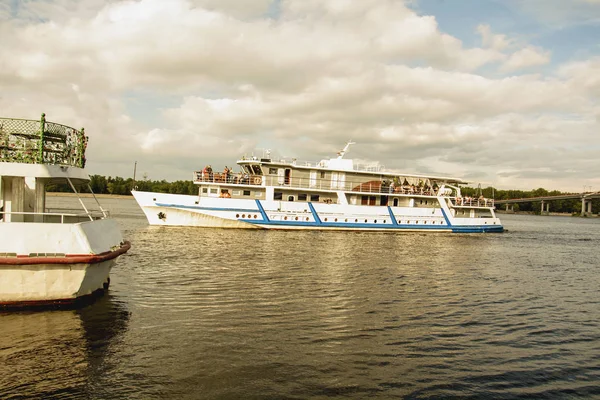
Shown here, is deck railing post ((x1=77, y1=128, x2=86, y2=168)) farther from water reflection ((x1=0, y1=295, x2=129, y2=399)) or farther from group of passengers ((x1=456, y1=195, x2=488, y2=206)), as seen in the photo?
group of passengers ((x1=456, y1=195, x2=488, y2=206))

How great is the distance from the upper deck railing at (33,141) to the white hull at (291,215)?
22938 millimetres

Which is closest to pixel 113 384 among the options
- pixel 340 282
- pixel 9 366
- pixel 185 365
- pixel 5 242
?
pixel 185 365

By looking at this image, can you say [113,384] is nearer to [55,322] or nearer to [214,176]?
[55,322]

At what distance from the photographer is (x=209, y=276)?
15938mm

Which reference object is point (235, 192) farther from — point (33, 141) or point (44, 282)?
point (44, 282)

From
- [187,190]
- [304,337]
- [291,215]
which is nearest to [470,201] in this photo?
[291,215]

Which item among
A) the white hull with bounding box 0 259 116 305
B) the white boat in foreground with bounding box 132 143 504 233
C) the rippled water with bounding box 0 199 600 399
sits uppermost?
the white boat in foreground with bounding box 132 143 504 233

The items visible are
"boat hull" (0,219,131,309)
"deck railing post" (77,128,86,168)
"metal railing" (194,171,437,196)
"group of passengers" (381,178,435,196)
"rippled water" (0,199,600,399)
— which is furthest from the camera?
"group of passengers" (381,178,435,196)

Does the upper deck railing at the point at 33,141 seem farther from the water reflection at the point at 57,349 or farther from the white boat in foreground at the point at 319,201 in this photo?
the white boat in foreground at the point at 319,201

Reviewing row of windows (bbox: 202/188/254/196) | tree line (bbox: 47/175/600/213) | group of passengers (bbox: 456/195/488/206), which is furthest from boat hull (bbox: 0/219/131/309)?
tree line (bbox: 47/175/600/213)

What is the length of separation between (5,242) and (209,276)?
7266 millimetres

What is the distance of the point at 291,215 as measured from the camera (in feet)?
121

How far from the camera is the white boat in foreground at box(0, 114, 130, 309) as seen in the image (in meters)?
9.88

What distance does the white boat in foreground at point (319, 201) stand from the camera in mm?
34594
